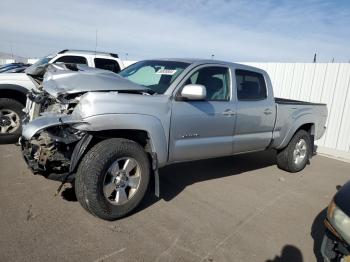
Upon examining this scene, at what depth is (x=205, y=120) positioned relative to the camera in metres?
4.36

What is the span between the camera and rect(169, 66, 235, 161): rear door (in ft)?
13.5

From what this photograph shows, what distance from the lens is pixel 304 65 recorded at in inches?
379

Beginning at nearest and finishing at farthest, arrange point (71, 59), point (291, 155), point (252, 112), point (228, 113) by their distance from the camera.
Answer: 1. point (228, 113)
2. point (252, 112)
3. point (291, 155)
4. point (71, 59)

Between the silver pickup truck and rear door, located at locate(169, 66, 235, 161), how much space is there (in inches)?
0.5

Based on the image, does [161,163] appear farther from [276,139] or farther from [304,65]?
[304,65]

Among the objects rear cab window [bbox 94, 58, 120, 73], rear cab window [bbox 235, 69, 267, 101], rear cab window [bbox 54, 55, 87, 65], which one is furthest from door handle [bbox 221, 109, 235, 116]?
rear cab window [bbox 54, 55, 87, 65]

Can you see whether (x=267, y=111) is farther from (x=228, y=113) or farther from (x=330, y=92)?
(x=330, y=92)

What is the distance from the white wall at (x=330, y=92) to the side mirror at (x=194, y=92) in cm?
601

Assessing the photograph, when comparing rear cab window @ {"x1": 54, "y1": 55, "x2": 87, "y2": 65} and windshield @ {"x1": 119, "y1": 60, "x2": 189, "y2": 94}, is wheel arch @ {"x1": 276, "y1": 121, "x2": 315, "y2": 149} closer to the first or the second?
windshield @ {"x1": 119, "y1": 60, "x2": 189, "y2": 94}

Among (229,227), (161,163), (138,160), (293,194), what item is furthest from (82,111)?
(293,194)

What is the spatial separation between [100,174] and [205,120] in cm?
161

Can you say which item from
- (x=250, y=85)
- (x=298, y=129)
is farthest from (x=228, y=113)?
(x=298, y=129)

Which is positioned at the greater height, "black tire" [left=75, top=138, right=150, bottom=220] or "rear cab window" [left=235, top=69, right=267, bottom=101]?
"rear cab window" [left=235, top=69, right=267, bottom=101]

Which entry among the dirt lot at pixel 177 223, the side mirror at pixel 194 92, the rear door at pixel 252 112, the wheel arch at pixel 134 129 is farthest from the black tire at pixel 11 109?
the rear door at pixel 252 112
